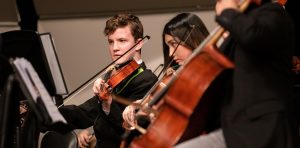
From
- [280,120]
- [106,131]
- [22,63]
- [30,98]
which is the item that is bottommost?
[106,131]

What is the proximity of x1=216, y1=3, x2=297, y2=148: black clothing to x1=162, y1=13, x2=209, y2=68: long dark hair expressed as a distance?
1.98 feet

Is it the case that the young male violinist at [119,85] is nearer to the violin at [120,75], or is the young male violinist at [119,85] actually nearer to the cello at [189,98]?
the violin at [120,75]

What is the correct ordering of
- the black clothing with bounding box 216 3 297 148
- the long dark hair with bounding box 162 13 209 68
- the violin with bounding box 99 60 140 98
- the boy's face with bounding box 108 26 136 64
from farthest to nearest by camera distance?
the boy's face with bounding box 108 26 136 64
the violin with bounding box 99 60 140 98
the long dark hair with bounding box 162 13 209 68
the black clothing with bounding box 216 3 297 148

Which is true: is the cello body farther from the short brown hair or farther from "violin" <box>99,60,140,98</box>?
the short brown hair

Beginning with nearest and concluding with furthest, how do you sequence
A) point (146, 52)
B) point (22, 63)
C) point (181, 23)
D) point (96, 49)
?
point (22, 63), point (181, 23), point (146, 52), point (96, 49)

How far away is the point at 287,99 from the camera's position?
1408 mm

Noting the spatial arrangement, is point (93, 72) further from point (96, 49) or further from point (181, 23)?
point (181, 23)

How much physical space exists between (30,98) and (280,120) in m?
0.80

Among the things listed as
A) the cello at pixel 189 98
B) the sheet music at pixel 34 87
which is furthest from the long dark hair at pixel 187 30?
the sheet music at pixel 34 87

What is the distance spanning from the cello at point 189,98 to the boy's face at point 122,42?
79 centimetres

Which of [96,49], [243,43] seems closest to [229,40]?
[243,43]

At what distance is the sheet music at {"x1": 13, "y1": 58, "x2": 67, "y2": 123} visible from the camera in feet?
4.60

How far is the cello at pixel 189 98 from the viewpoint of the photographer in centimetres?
141

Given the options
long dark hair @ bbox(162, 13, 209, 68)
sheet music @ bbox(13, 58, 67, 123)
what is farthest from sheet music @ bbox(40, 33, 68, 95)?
sheet music @ bbox(13, 58, 67, 123)
